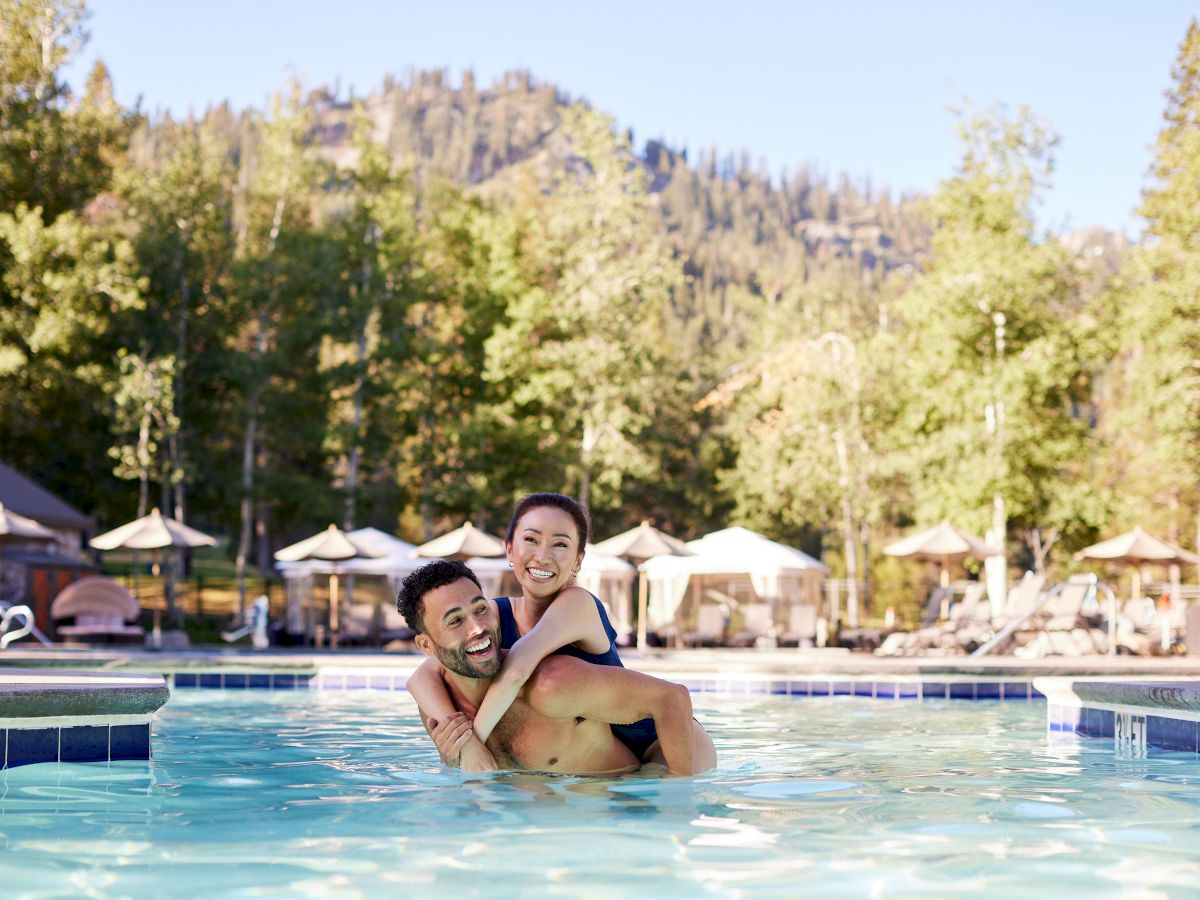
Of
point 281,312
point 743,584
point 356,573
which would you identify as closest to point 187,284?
point 281,312

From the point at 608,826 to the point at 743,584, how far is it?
2250 centimetres

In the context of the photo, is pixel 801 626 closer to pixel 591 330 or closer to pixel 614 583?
pixel 614 583

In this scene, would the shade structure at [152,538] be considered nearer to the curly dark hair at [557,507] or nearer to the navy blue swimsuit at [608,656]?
the navy blue swimsuit at [608,656]

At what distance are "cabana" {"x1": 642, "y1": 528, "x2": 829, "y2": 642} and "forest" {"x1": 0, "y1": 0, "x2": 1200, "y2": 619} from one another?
15.7 feet

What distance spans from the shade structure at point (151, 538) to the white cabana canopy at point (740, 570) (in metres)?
7.58

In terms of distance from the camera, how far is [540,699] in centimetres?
461

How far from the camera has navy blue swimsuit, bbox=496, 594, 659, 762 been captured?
477 cm

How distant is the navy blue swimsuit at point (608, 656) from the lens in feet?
15.6

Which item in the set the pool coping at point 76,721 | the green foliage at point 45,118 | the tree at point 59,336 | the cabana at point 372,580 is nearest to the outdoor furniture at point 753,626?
the cabana at point 372,580

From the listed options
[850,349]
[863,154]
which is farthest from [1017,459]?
[863,154]

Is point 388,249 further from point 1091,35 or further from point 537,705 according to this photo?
point 537,705

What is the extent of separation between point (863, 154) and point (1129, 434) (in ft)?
120

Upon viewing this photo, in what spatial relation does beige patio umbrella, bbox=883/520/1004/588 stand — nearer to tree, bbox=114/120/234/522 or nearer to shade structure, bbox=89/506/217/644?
shade structure, bbox=89/506/217/644

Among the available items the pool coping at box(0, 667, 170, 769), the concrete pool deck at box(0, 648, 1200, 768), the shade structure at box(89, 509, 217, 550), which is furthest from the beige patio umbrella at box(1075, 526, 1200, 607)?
the pool coping at box(0, 667, 170, 769)
